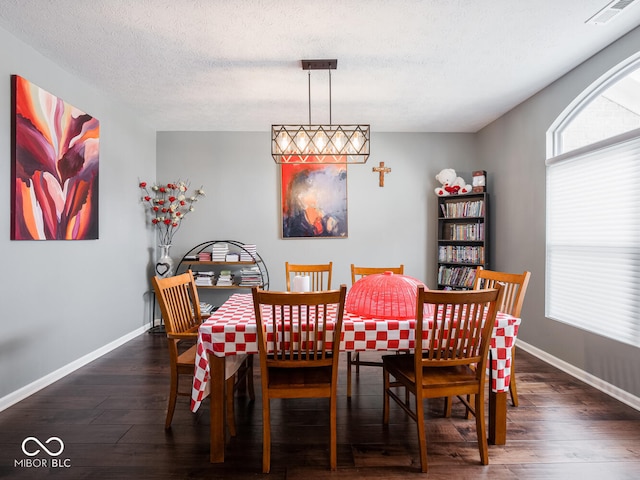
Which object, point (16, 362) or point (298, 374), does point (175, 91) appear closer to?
point (16, 362)

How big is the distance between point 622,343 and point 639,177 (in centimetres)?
122

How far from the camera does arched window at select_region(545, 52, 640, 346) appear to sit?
2738mm

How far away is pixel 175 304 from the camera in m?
2.38

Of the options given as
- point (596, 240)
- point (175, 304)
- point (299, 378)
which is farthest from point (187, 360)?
point (596, 240)

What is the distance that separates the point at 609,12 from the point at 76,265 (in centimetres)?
449

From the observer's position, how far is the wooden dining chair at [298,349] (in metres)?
1.80

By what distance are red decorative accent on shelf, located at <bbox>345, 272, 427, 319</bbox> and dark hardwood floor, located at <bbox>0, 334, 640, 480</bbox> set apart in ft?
2.49


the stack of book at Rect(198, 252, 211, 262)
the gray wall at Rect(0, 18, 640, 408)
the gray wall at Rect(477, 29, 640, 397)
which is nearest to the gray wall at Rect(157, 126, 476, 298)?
the gray wall at Rect(0, 18, 640, 408)

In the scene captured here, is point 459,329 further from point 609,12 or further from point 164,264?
point 164,264

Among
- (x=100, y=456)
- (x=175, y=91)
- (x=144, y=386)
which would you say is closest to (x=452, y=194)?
(x=175, y=91)

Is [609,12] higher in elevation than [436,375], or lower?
higher

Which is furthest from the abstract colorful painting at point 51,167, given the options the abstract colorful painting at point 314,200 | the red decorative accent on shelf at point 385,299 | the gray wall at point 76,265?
the red decorative accent on shelf at point 385,299

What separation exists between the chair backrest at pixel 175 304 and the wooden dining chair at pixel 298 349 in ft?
2.13

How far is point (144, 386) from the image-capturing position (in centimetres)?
295
